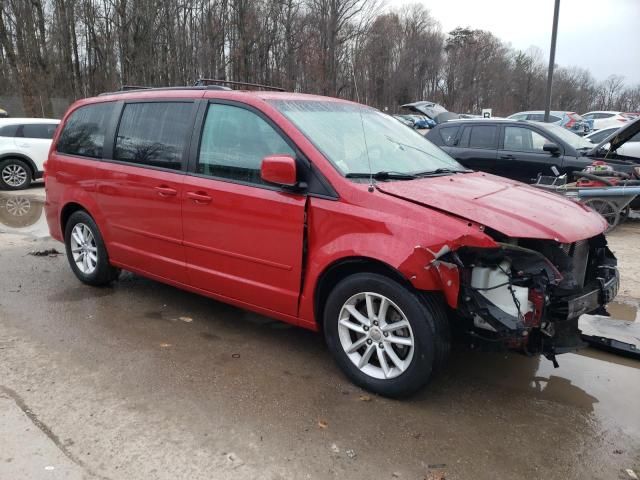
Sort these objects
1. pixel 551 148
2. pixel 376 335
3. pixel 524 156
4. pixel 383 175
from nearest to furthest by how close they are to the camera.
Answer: pixel 376 335
pixel 383 175
pixel 551 148
pixel 524 156

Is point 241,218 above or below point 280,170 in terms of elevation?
below

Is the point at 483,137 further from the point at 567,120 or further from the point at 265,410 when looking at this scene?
the point at 567,120

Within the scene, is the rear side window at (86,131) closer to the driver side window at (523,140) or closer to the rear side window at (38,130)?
the driver side window at (523,140)

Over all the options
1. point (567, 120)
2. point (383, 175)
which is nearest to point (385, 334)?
point (383, 175)

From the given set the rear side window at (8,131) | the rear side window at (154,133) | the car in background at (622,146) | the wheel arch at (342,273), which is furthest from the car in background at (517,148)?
the rear side window at (8,131)

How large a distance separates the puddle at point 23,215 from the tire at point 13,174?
874 mm

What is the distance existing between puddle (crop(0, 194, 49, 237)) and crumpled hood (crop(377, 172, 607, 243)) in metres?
6.51

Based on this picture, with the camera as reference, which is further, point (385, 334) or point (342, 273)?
point (342, 273)

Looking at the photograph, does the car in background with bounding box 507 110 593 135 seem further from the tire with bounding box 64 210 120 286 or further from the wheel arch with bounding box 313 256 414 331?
the wheel arch with bounding box 313 256 414 331

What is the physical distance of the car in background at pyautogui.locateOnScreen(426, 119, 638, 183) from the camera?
29.7 feet

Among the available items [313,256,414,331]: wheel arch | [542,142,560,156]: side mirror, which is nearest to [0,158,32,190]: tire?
[542,142,560,156]: side mirror

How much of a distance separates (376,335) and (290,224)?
89cm

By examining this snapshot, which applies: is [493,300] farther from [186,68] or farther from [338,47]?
[186,68]

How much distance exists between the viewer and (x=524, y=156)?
30.5 ft
